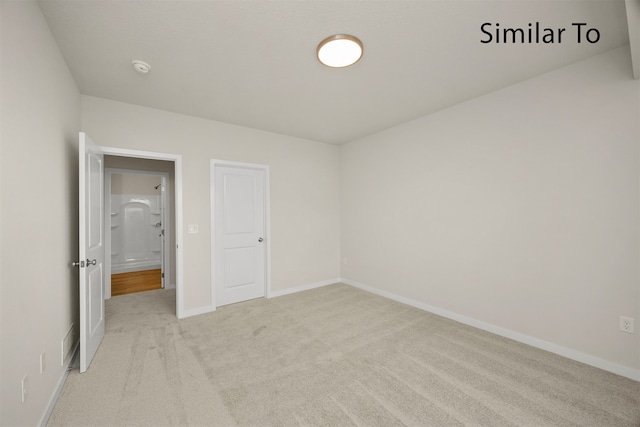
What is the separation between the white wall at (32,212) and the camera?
128 centimetres

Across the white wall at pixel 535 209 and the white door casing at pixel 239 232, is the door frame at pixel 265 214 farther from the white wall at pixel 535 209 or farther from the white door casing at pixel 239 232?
the white wall at pixel 535 209

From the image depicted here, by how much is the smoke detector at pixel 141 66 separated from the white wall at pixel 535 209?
313cm

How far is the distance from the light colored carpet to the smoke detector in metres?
2.62

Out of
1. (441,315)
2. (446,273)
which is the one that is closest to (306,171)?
(446,273)

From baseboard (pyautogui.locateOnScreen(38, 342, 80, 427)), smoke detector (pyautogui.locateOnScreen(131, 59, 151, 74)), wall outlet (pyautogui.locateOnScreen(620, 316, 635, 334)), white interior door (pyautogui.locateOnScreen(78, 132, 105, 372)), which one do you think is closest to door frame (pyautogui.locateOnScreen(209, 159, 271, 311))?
white interior door (pyautogui.locateOnScreen(78, 132, 105, 372))

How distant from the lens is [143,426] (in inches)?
63.8

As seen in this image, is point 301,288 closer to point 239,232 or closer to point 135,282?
point 239,232

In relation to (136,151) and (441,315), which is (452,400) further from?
(136,151)

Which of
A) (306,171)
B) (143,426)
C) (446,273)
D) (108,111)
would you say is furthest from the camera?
(306,171)

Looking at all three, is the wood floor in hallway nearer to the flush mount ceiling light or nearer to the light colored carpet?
the light colored carpet

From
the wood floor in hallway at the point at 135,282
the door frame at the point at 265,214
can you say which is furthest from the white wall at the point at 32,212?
the wood floor in hallway at the point at 135,282

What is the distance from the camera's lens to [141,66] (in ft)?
7.52

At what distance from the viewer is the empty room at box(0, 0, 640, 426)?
167 centimetres

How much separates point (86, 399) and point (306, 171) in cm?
371
